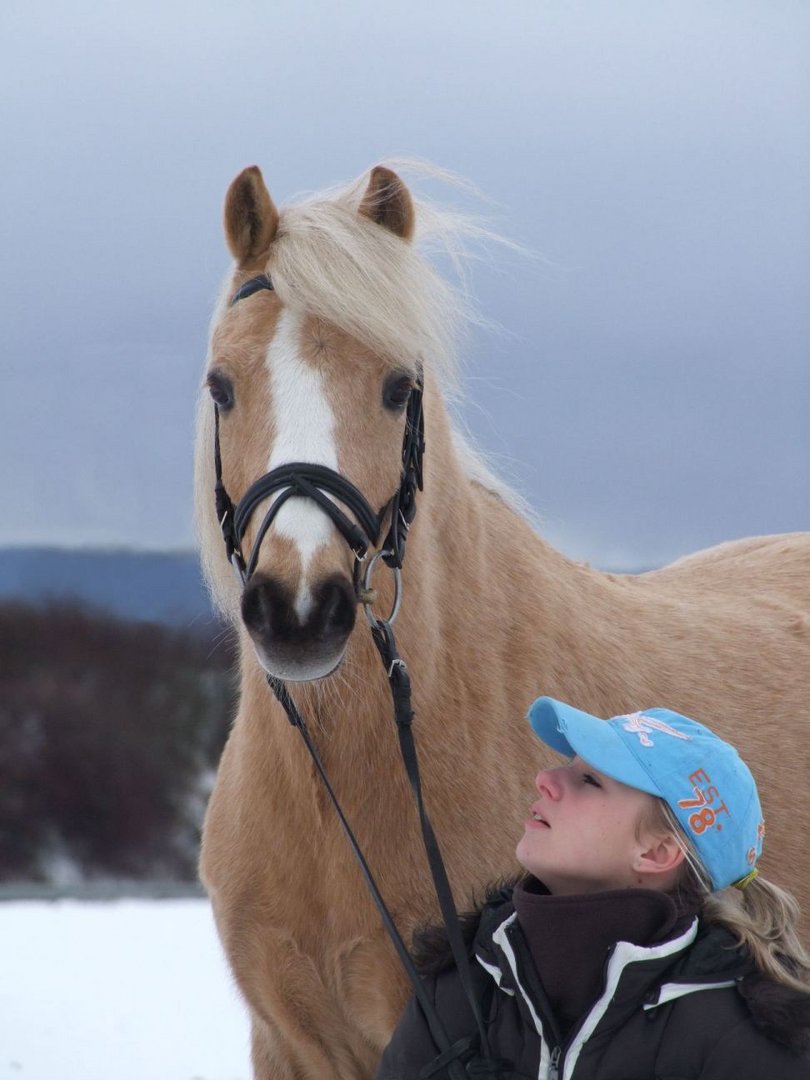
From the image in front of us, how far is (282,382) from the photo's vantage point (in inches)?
92.4

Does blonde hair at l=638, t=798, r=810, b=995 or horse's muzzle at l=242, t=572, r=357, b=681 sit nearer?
blonde hair at l=638, t=798, r=810, b=995

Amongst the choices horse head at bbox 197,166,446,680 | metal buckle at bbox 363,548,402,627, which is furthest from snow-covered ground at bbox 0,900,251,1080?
horse head at bbox 197,166,446,680

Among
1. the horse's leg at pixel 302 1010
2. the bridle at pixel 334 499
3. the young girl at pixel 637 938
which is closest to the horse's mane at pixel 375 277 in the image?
the bridle at pixel 334 499

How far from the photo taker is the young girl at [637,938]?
1.76 m

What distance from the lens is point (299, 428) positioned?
2264mm

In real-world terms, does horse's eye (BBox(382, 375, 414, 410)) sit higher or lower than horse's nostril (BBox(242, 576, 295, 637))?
higher

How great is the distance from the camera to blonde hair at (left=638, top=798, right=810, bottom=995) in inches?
72.6

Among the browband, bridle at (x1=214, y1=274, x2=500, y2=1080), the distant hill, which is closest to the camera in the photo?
bridle at (x1=214, y1=274, x2=500, y2=1080)

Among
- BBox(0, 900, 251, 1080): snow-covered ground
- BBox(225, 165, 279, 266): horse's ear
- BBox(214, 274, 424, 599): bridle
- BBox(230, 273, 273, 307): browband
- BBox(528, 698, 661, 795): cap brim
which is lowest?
BBox(0, 900, 251, 1080): snow-covered ground

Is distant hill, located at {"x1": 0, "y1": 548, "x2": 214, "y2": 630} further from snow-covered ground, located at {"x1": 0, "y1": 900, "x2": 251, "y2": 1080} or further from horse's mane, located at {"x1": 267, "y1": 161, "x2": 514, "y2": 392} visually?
horse's mane, located at {"x1": 267, "y1": 161, "x2": 514, "y2": 392}

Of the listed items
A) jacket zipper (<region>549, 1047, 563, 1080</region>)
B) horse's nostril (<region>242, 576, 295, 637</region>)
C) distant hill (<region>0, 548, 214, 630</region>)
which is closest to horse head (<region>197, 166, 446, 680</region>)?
horse's nostril (<region>242, 576, 295, 637</region>)

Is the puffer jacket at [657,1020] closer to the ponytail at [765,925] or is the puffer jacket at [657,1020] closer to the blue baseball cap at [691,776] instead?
the ponytail at [765,925]

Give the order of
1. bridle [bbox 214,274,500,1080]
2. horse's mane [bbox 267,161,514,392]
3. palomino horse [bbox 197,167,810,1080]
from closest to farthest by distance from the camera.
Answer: bridle [bbox 214,274,500,1080] → palomino horse [bbox 197,167,810,1080] → horse's mane [bbox 267,161,514,392]

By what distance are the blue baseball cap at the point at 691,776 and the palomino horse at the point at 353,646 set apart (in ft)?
1.67
